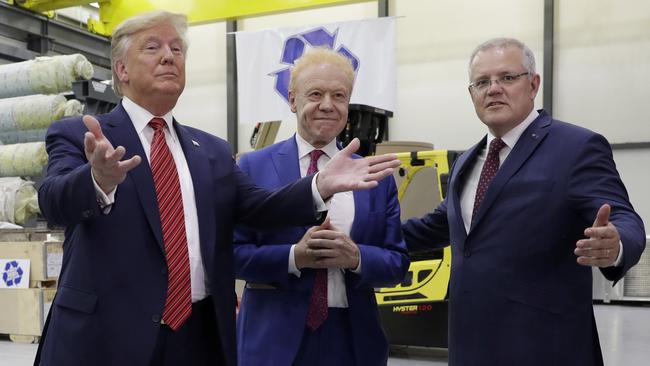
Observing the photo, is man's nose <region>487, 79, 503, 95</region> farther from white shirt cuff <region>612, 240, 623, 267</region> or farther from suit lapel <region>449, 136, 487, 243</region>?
white shirt cuff <region>612, 240, 623, 267</region>

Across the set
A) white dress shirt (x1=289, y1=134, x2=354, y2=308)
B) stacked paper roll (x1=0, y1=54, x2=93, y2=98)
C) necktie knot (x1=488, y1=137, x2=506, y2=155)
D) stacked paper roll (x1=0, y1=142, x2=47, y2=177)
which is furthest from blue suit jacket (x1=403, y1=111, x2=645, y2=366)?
stacked paper roll (x1=0, y1=142, x2=47, y2=177)

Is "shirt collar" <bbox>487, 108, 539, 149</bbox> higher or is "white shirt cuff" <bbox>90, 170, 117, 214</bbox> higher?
"shirt collar" <bbox>487, 108, 539, 149</bbox>

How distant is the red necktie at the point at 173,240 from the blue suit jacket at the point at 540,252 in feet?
3.02

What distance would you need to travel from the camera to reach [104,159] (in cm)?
153

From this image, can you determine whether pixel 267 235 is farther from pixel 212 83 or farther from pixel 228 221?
pixel 212 83

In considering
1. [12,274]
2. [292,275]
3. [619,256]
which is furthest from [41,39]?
[619,256]

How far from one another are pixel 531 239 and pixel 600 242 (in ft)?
0.93

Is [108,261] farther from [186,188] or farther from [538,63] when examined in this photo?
[538,63]

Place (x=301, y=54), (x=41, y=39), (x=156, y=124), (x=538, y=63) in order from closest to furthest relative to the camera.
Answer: (x=156, y=124), (x=301, y=54), (x=538, y=63), (x=41, y=39)

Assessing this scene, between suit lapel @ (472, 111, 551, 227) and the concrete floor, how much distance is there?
12.5 ft

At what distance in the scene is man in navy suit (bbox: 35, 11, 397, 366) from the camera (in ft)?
5.41

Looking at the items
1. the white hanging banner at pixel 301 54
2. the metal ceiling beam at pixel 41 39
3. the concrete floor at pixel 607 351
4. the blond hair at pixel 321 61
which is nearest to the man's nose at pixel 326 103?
the blond hair at pixel 321 61

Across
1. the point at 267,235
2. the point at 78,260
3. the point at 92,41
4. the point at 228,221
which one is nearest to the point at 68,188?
the point at 78,260

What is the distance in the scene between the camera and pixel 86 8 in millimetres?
15938
